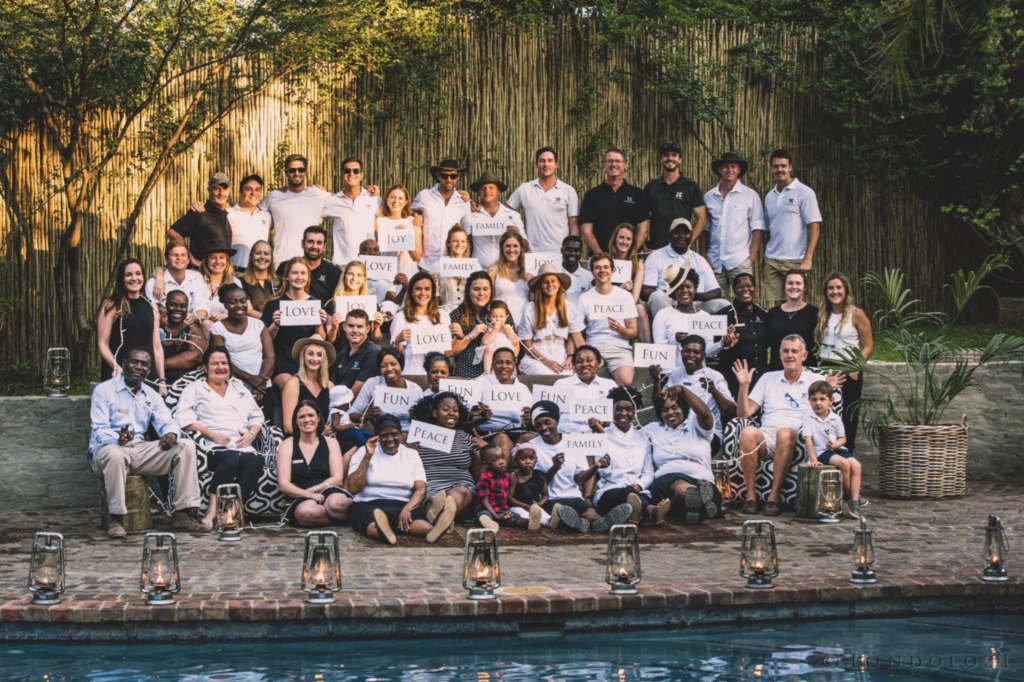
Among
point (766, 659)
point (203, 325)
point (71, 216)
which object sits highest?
point (71, 216)

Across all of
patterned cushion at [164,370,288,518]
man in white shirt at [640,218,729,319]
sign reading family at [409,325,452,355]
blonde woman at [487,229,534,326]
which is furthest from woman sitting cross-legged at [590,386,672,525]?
patterned cushion at [164,370,288,518]

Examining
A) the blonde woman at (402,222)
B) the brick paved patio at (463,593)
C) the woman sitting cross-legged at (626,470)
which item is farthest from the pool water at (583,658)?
the blonde woman at (402,222)

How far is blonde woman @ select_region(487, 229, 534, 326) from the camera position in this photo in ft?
41.0

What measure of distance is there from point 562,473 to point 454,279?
2930 mm

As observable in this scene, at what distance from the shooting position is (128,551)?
9469 millimetres

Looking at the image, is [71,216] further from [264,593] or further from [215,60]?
[264,593]

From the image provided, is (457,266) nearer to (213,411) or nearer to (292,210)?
(292,210)

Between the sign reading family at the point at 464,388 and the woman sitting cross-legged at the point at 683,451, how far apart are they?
142 cm

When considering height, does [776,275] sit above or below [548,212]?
below

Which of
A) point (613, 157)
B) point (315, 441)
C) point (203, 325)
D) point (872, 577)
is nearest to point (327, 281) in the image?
point (203, 325)

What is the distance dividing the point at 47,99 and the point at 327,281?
369 cm

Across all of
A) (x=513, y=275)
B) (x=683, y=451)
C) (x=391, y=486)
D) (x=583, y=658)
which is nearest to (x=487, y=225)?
(x=513, y=275)

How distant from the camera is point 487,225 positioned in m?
13.1

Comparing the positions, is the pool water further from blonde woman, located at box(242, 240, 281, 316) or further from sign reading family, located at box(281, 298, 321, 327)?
blonde woman, located at box(242, 240, 281, 316)
